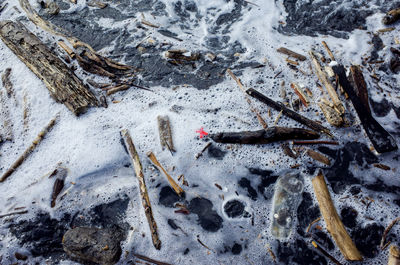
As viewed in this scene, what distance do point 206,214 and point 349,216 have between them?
1.35 meters

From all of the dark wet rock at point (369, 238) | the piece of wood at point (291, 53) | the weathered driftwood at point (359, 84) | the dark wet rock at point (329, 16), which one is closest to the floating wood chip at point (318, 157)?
the dark wet rock at point (369, 238)

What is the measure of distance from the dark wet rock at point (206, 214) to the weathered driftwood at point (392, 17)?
132 inches

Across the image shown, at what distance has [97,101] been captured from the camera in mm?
3186

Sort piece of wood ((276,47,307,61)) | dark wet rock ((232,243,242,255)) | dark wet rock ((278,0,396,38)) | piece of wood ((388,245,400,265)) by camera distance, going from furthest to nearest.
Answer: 1. dark wet rock ((278,0,396,38))
2. piece of wood ((276,47,307,61))
3. dark wet rock ((232,243,242,255))
4. piece of wood ((388,245,400,265))

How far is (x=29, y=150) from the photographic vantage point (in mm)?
2961

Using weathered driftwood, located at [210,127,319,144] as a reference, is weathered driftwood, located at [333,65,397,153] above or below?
below

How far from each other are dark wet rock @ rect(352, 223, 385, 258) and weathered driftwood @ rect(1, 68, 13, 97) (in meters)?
4.36

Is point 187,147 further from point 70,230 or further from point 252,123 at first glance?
point 70,230

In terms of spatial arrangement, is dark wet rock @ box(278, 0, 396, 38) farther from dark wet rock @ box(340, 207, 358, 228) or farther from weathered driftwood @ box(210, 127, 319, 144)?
dark wet rock @ box(340, 207, 358, 228)

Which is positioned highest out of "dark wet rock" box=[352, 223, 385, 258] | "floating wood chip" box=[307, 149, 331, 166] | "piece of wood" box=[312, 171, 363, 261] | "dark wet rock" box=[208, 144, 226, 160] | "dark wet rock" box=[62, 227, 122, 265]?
"dark wet rock" box=[62, 227, 122, 265]

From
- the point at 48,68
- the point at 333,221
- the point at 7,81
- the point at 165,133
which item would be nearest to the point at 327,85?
the point at 333,221

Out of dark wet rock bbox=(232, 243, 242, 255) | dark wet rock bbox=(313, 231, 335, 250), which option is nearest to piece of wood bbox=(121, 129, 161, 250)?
dark wet rock bbox=(232, 243, 242, 255)

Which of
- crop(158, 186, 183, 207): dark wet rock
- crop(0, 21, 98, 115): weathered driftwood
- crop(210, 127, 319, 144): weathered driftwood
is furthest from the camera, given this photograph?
crop(0, 21, 98, 115): weathered driftwood

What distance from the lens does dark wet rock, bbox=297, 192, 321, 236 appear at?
2400 mm
